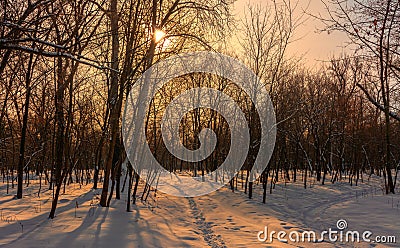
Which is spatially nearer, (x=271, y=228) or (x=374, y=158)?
(x=271, y=228)

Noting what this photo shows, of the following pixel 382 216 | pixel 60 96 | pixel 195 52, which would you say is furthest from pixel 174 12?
pixel 382 216

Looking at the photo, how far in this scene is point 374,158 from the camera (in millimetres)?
25016

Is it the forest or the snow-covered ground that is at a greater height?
the forest

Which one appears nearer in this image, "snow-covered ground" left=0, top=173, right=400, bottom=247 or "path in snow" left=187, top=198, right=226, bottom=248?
"snow-covered ground" left=0, top=173, right=400, bottom=247

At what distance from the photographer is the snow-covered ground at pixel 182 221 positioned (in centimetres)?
573

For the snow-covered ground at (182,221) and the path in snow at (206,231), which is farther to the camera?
the path in snow at (206,231)

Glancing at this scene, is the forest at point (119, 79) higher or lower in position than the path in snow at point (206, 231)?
higher

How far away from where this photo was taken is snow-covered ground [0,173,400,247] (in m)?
5.73

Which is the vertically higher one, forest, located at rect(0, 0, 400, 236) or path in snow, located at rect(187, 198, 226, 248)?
forest, located at rect(0, 0, 400, 236)

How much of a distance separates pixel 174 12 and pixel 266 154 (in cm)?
870

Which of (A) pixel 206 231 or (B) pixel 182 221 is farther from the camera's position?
(B) pixel 182 221

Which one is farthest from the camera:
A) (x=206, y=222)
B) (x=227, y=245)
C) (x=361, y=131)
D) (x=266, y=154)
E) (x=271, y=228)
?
(x=361, y=131)

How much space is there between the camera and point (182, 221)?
27.6 feet

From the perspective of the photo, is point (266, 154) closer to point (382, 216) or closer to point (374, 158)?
point (382, 216)
